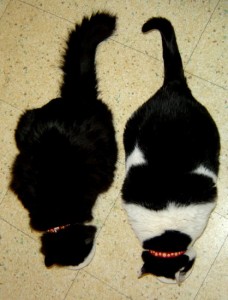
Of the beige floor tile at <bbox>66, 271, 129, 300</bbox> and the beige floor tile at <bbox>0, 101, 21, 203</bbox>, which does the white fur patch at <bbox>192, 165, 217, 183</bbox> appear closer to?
the beige floor tile at <bbox>66, 271, 129, 300</bbox>

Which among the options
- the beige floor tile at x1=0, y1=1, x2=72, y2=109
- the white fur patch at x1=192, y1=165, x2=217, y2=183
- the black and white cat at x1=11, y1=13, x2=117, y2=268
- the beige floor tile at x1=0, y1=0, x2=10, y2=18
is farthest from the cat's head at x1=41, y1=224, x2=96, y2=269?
the beige floor tile at x1=0, y1=0, x2=10, y2=18

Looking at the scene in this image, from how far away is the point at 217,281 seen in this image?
2.08 m

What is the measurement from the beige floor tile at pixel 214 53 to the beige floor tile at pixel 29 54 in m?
0.95

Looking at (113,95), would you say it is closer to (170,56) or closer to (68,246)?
(170,56)

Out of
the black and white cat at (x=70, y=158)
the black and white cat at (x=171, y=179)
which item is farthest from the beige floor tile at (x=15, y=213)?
the black and white cat at (x=171, y=179)

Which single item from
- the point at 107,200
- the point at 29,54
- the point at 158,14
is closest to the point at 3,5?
the point at 29,54

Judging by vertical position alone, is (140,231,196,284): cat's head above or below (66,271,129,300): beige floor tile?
above

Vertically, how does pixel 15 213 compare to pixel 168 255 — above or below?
below

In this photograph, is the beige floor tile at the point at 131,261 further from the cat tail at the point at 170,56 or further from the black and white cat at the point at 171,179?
the cat tail at the point at 170,56

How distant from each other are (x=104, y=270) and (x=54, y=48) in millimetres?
1602

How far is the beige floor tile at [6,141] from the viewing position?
2.40 meters

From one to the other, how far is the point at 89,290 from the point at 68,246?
21.4 inches

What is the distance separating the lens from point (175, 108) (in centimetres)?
174

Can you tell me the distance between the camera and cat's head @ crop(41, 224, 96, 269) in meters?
1.87
